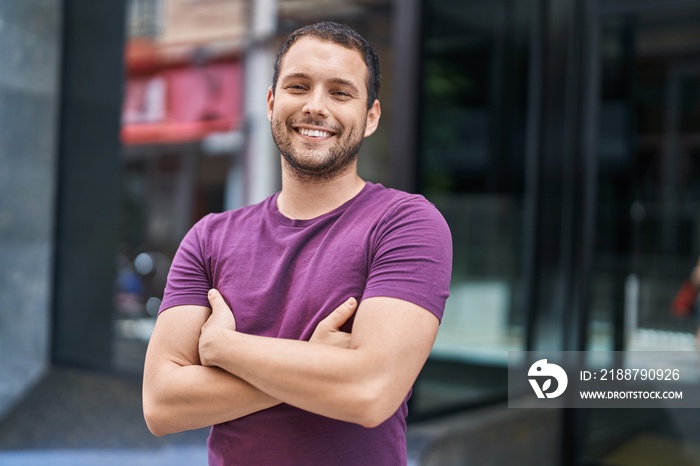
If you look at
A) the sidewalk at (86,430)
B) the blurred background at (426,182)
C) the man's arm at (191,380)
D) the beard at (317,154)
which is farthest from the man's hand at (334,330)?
the sidewalk at (86,430)

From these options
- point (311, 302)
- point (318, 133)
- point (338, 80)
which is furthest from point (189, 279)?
point (338, 80)

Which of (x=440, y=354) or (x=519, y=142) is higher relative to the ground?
(x=519, y=142)

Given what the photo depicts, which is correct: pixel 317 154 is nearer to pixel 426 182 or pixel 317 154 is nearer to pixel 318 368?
pixel 318 368

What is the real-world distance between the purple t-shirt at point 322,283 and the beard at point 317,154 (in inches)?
3.1

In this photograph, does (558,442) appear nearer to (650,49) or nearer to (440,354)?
(440,354)

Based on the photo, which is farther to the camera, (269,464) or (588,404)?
(588,404)

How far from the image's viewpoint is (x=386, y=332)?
1327 millimetres

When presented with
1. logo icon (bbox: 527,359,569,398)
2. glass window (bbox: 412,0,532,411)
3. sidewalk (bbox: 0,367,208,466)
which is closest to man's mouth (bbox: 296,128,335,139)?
sidewalk (bbox: 0,367,208,466)

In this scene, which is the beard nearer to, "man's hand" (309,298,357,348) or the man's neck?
the man's neck

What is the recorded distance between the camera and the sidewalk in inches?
149

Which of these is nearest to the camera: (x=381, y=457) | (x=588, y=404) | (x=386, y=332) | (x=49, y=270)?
(x=386, y=332)

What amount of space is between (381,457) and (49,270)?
12.8 ft

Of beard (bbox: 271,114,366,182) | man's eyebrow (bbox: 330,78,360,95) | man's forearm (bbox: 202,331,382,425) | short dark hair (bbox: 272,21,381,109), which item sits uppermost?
short dark hair (bbox: 272,21,381,109)

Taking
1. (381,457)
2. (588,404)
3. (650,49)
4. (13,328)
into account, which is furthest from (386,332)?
(13,328)
